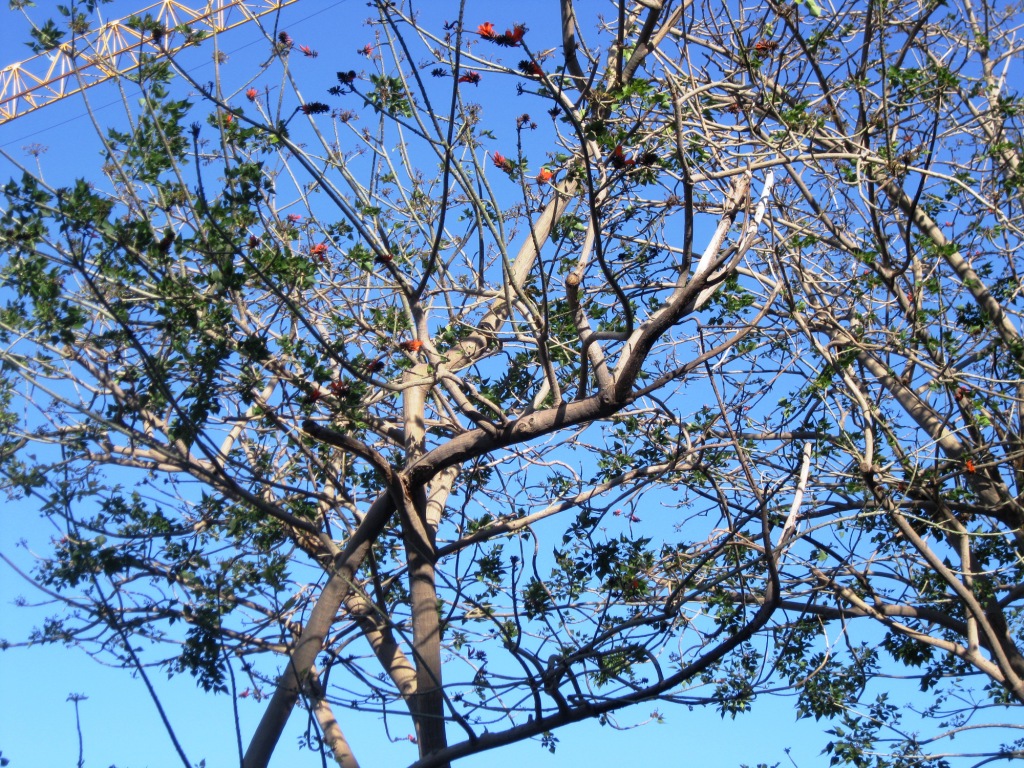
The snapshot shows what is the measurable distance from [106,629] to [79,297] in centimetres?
155

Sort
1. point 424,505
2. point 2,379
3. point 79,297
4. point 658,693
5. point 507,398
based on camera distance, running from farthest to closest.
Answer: point 507,398 → point 424,505 → point 79,297 → point 2,379 → point 658,693

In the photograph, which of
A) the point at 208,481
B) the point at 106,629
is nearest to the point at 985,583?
the point at 208,481

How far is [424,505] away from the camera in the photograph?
5.03m

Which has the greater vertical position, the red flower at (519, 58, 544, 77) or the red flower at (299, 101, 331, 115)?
the red flower at (299, 101, 331, 115)

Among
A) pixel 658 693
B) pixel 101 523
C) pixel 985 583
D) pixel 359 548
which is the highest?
pixel 101 523

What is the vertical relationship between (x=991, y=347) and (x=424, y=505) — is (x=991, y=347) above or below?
above

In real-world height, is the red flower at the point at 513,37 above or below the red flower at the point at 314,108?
below

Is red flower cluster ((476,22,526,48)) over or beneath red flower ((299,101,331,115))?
beneath

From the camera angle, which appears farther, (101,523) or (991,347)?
(991,347)

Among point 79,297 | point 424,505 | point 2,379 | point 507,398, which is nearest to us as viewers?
point 2,379

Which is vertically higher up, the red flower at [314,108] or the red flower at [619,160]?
the red flower at [314,108]

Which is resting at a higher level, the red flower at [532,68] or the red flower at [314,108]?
the red flower at [314,108]

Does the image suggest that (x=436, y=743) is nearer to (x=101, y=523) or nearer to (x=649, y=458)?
(x=101, y=523)

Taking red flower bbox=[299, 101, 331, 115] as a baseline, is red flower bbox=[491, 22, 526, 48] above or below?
below
